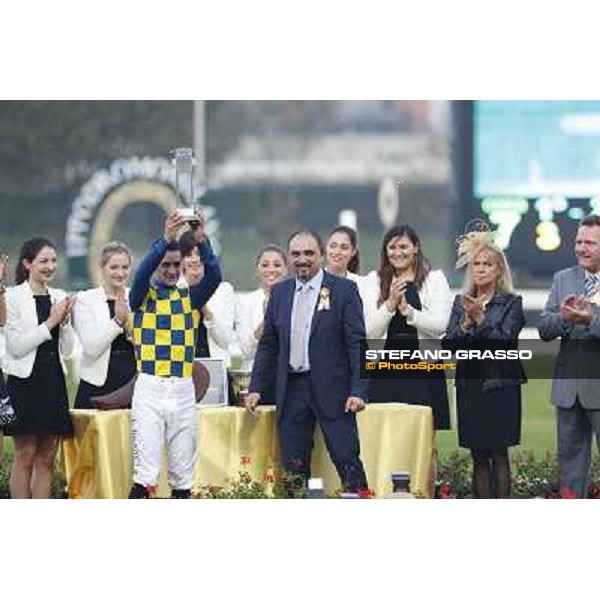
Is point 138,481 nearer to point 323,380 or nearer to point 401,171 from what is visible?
point 323,380

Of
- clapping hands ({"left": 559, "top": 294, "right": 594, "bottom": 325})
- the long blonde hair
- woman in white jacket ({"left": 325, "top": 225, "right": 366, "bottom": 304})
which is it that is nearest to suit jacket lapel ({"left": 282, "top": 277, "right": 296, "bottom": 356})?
woman in white jacket ({"left": 325, "top": 225, "right": 366, "bottom": 304})

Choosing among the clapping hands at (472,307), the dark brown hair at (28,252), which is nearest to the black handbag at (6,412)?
the dark brown hair at (28,252)

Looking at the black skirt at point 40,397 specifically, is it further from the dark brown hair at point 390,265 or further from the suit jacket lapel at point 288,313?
the dark brown hair at point 390,265

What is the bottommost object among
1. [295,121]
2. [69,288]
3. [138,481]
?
[138,481]

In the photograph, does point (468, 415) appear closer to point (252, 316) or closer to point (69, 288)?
point (252, 316)

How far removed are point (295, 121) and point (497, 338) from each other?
157 cm

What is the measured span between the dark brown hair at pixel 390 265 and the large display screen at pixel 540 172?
0.36m

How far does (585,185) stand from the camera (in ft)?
47.1

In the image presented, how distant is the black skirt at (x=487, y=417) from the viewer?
14.2 m

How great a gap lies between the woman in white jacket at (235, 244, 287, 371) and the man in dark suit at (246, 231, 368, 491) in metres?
0.21

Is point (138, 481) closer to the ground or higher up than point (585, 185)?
closer to the ground

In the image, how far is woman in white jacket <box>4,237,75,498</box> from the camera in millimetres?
14172

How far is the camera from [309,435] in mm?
14141

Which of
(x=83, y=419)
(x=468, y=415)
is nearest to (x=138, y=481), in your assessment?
(x=83, y=419)
